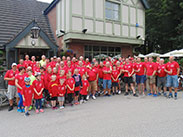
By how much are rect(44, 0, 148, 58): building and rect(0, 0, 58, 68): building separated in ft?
4.03

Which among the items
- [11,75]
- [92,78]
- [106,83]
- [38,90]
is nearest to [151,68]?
[106,83]

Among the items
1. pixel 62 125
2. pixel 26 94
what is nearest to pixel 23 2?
pixel 26 94

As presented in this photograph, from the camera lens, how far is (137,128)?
4.02 metres

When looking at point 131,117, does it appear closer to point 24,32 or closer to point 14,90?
point 14,90

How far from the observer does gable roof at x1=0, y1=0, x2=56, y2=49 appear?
10.6 m

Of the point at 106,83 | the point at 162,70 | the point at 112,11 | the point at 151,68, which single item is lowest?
the point at 106,83

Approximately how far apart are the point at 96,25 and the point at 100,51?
253cm

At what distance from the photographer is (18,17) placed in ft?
40.0

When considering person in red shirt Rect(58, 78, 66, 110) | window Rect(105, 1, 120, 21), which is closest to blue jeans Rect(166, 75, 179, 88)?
person in red shirt Rect(58, 78, 66, 110)

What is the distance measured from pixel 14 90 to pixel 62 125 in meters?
2.96

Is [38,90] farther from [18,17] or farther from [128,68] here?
[18,17]

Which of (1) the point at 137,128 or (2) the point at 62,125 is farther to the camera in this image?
(2) the point at 62,125

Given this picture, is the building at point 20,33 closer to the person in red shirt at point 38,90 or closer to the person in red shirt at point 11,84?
the person in red shirt at point 11,84

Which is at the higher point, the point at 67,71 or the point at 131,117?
the point at 67,71
